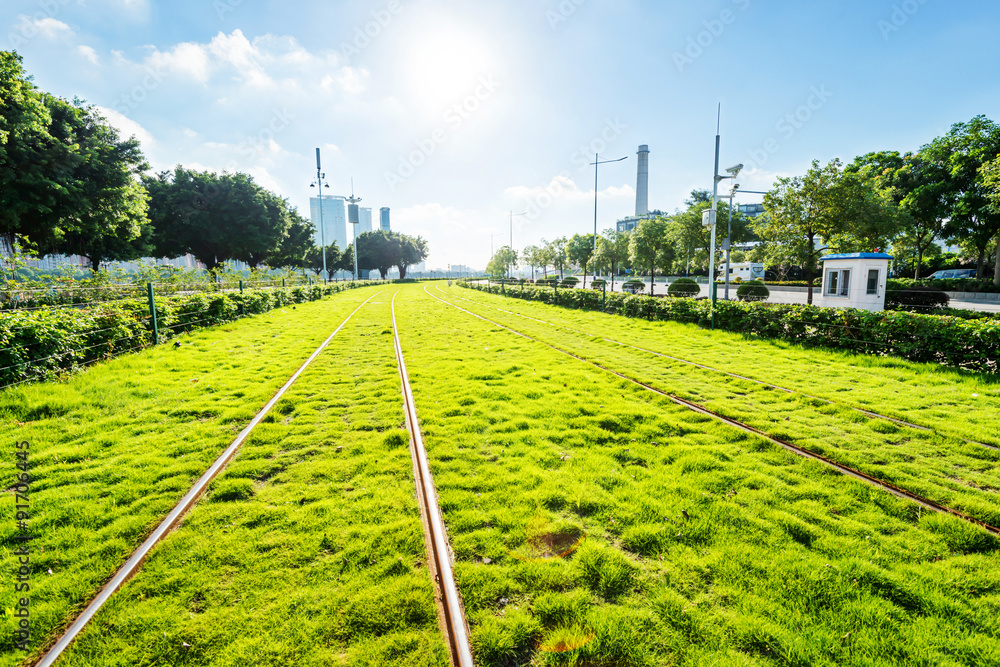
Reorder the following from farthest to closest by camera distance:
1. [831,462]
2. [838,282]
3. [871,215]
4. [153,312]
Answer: [871,215] → [838,282] → [153,312] → [831,462]

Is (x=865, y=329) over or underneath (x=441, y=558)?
over

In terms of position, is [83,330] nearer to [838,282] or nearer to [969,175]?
[838,282]

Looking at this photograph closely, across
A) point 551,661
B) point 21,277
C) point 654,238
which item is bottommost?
point 551,661

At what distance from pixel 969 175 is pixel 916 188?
3307 mm

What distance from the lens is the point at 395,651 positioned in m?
2.39

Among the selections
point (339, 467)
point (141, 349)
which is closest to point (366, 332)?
point (141, 349)

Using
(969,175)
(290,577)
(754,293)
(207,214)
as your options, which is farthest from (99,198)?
(969,175)

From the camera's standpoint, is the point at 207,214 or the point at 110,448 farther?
the point at 207,214

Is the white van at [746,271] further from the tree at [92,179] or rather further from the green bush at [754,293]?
the tree at [92,179]

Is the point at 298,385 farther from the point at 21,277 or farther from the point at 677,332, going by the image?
the point at 677,332

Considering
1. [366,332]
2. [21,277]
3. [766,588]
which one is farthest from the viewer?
[366,332]

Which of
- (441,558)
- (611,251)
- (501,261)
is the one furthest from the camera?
(501,261)

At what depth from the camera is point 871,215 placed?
21.2 metres

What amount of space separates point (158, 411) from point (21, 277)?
6.84 meters
